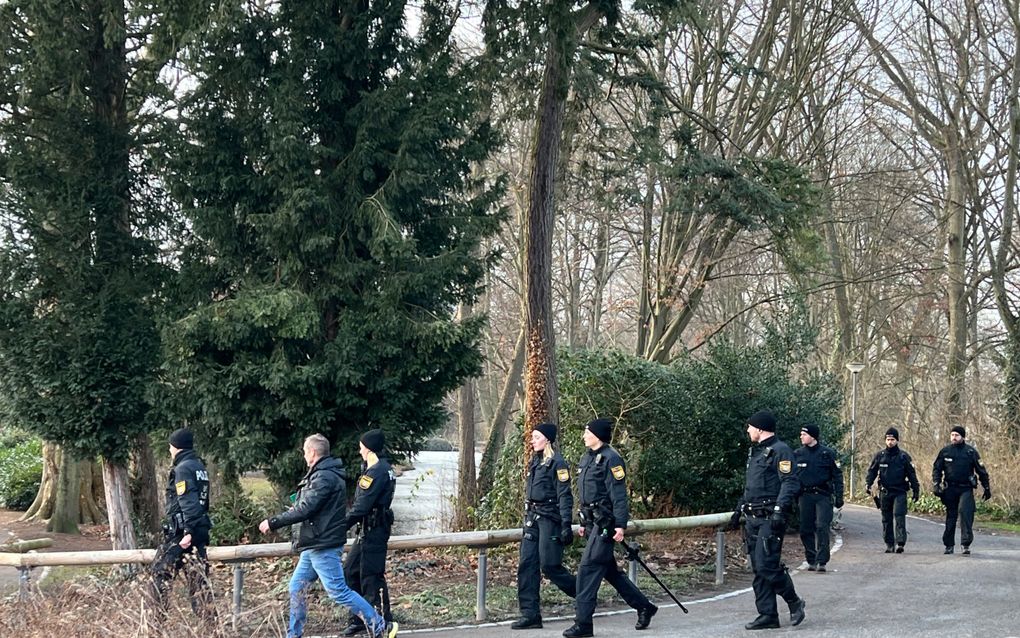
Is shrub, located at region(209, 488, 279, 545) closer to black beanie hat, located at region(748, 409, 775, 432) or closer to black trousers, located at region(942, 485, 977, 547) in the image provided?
black beanie hat, located at region(748, 409, 775, 432)

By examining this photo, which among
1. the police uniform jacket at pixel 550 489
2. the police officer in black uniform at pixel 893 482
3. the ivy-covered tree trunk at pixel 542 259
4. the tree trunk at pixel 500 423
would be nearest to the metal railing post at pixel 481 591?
the police uniform jacket at pixel 550 489

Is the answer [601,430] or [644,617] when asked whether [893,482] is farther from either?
[601,430]

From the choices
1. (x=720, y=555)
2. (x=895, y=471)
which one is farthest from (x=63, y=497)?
(x=895, y=471)

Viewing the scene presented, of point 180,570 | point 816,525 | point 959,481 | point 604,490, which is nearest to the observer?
point 180,570

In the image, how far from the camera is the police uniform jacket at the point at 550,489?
33.0 ft

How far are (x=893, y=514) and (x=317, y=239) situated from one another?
32.4 feet

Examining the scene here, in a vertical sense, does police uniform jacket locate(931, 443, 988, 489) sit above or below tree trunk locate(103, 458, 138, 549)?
above

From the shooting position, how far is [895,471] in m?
16.3

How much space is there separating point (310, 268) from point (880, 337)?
98.0ft

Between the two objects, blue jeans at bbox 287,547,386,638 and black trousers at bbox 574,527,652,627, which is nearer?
blue jeans at bbox 287,547,386,638

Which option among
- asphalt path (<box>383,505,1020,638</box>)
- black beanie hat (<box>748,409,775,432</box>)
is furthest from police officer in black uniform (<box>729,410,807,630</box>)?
asphalt path (<box>383,505,1020,638</box>)

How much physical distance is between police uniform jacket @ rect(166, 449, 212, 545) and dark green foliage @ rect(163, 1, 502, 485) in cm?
334

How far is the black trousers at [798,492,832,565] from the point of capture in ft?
47.6

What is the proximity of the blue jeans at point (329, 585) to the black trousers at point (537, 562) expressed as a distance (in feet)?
5.47
